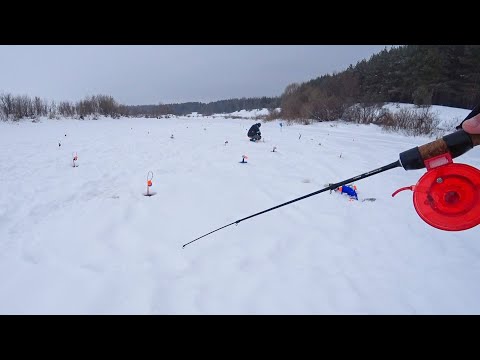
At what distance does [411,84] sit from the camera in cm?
3634

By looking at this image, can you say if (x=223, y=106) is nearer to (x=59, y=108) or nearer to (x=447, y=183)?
(x=59, y=108)

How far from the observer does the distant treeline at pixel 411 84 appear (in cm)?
2991

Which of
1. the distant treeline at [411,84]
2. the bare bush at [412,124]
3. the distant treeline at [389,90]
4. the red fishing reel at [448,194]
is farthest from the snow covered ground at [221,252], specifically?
the distant treeline at [411,84]

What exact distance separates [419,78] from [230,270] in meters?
42.7

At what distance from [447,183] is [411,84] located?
146ft

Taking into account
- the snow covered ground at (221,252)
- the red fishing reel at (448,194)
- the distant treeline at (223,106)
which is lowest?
the snow covered ground at (221,252)

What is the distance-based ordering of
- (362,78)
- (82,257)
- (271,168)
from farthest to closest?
(362,78) → (271,168) → (82,257)

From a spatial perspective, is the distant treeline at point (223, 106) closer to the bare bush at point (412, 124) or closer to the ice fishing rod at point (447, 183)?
the bare bush at point (412, 124)

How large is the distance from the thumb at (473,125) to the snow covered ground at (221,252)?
1.46m

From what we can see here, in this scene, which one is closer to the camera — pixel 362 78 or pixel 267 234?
pixel 267 234

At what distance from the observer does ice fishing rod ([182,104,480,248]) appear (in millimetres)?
1308
